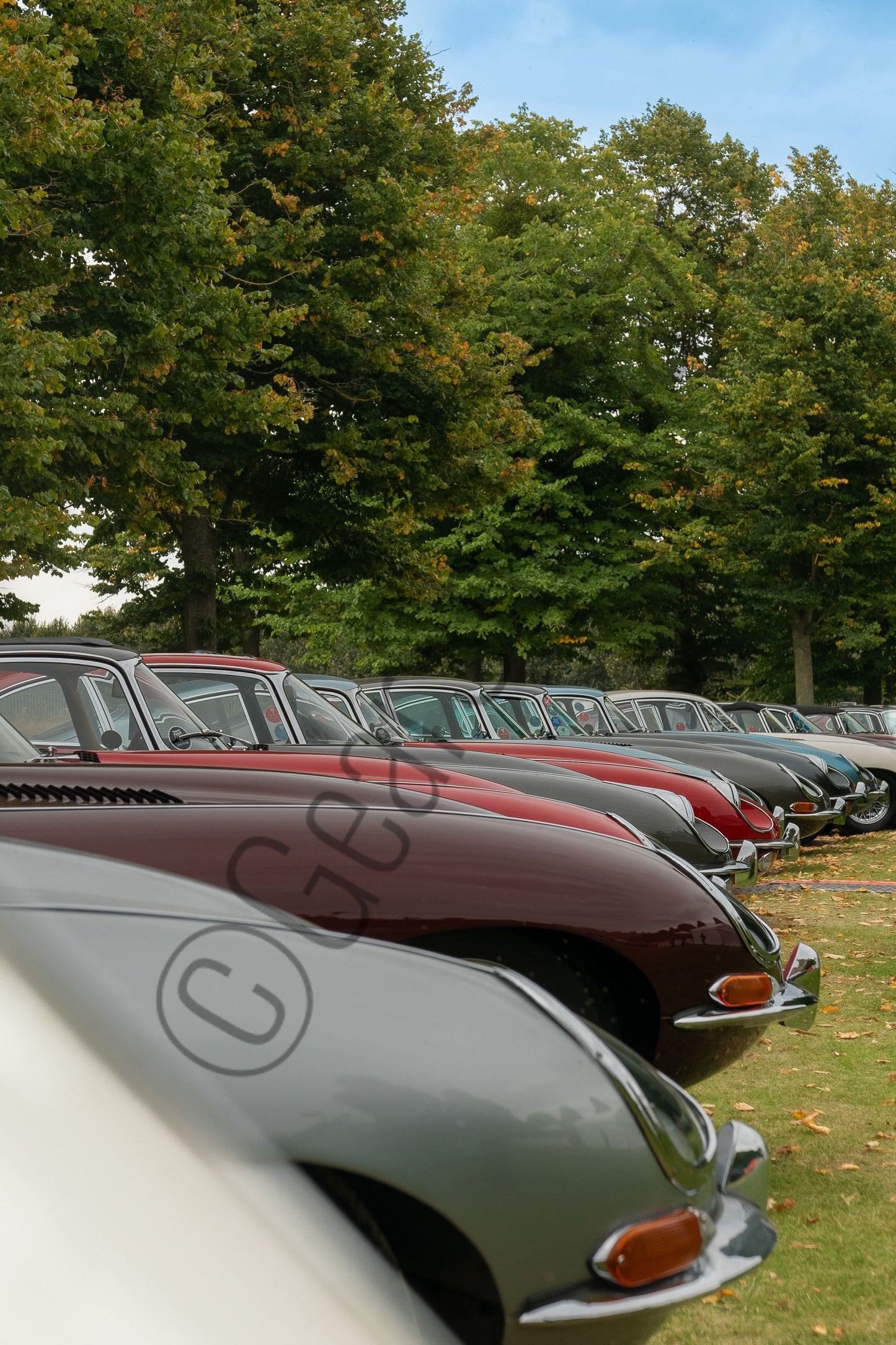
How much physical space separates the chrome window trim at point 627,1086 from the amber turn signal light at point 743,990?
1641 mm

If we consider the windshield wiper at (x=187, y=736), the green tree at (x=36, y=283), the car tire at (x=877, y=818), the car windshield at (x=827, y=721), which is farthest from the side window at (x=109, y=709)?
the car windshield at (x=827, y=721)

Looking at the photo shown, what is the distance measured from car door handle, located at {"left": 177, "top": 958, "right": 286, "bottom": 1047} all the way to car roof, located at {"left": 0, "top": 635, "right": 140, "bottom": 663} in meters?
4.72

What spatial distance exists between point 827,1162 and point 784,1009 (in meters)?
0.75

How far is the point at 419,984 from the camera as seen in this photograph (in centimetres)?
212

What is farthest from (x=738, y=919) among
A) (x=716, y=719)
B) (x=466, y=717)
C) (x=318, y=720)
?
(x=716, y=719)

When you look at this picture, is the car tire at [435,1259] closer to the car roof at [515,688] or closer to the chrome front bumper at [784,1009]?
the chrome front bumper at [784,1009]

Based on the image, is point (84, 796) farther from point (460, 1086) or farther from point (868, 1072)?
point (868, 1072)

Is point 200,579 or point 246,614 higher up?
point 200,579

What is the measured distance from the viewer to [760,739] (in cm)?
1596

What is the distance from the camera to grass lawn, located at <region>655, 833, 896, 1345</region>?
10.4 feet

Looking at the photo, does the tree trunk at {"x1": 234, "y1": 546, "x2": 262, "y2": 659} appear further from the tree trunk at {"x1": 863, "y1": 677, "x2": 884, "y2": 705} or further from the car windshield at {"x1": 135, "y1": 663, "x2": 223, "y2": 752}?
the tree trunk at {"x1": 863, "y1": 677, "x2": 884, "y2": 705}

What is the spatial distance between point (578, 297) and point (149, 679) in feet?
78.6

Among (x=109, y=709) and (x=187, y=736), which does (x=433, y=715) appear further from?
(x=109, y=709)

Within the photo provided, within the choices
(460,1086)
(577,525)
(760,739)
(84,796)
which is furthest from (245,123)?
(460,1086)
